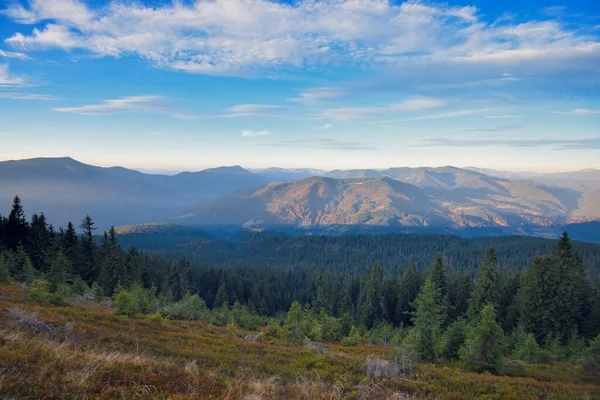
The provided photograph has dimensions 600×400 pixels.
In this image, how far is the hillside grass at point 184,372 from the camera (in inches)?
295

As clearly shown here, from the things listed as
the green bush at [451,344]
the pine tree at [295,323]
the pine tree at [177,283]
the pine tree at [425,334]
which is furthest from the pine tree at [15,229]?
the green bush at [451,344]

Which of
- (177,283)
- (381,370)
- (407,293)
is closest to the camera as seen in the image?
(381,370)

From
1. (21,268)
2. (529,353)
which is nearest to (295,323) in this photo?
(529,353)

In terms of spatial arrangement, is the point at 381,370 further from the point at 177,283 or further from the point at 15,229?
the point at 15,229

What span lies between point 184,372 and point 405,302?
62723mm

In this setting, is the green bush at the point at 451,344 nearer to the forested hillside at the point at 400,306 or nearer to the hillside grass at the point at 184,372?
the forested hillside at the point at 400,306

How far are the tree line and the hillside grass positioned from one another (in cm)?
436

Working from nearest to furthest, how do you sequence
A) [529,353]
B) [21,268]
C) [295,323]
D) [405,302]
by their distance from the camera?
[529,353] → [295,323] → [21,268] → [405,302]

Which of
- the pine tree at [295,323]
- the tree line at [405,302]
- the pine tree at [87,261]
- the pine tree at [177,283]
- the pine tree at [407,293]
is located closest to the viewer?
the tree line at [405,302]

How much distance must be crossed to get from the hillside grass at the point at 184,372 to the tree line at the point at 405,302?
4.36 metres

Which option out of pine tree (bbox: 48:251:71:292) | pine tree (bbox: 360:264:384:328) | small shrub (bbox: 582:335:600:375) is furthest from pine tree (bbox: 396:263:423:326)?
pine tree (bbox: 48:251:71:292)

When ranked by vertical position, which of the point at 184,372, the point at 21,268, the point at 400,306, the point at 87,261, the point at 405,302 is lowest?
the point at 400,306

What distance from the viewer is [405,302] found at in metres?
64.1

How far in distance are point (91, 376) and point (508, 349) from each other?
121 feet
